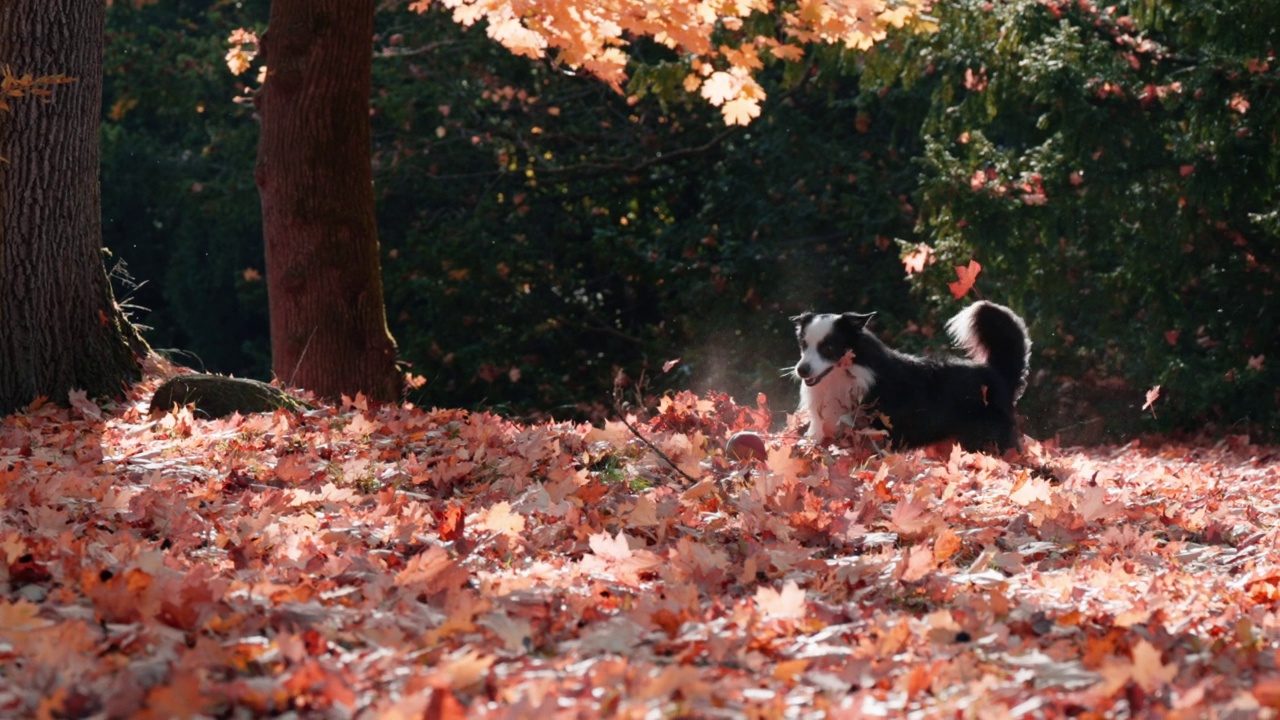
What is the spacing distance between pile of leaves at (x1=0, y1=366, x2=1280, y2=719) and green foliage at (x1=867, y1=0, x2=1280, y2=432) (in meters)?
5.20

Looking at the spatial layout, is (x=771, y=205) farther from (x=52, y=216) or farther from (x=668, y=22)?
(x=52, y=216)

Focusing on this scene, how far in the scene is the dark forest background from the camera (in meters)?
11.1

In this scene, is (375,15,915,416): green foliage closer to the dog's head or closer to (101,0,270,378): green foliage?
(101,0,270,378): green foliage

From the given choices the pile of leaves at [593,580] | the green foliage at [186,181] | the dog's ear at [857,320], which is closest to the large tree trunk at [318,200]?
the pile of leaves at [593,580]

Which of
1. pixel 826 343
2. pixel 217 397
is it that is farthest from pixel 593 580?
pixel 217 397

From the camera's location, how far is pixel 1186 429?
39.3ft

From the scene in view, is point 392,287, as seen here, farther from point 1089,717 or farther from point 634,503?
point 1089,717

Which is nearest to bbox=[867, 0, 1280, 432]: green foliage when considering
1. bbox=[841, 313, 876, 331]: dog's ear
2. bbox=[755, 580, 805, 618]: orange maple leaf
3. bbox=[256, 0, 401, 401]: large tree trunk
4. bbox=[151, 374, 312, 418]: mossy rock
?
bbox=[841, 313, 876, 331]: dog's ear

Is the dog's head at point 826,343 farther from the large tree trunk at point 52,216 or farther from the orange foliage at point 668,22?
the large tree trunk at point 52,216

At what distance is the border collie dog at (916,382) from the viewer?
22.8 ft

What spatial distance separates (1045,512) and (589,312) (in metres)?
10.9

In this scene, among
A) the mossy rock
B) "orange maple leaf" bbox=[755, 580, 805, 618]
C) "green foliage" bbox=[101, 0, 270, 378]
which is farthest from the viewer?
"green foliage" bbox=[101, 0, 270, 378]

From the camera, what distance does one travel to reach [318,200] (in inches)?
320

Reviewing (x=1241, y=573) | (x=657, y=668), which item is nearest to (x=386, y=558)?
(x=657, y=668)
